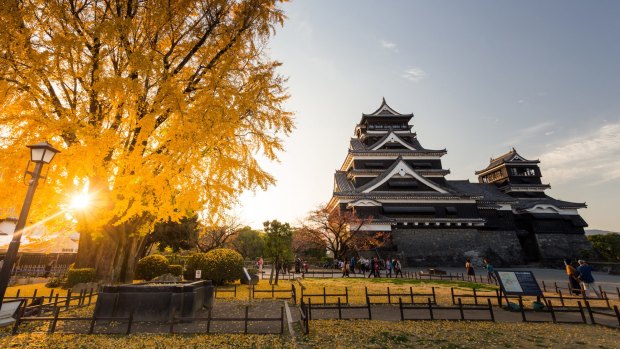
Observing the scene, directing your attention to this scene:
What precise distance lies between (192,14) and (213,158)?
18.2 ft

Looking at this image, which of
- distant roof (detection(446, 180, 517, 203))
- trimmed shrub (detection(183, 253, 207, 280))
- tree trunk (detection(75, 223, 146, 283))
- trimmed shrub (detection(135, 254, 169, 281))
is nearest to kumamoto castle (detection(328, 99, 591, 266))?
distant roof (detection(446, 180, 517, 203))

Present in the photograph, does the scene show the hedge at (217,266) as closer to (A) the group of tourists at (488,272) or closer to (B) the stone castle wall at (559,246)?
(A) the group of tourists at (488,272)

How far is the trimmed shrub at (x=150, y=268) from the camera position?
1744 cm

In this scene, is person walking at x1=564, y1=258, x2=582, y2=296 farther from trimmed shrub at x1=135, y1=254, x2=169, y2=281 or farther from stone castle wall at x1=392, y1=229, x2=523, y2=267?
trimmed shrub at x1=135, y1=254, x2=169, y2=281

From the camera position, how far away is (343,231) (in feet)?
102

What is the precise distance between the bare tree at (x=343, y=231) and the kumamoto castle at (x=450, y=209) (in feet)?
4.06

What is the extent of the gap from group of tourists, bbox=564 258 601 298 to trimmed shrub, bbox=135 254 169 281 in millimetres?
21386

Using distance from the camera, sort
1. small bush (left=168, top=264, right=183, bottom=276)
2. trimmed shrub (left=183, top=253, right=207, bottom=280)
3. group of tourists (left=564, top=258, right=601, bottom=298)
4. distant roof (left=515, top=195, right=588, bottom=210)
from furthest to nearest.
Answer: distant roof (left=515, top=195, right=588, bottom=210) < small bush (left=168, top=264, right=183, bottom=276) < trimmed shrub (left=183, top=253, right=207, bottom=280) < group of tourists (left=564, top=258, right=601, bottom=298)

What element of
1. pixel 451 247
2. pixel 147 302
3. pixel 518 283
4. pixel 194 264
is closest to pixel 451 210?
pixel 451 247

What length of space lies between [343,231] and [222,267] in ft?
59.2

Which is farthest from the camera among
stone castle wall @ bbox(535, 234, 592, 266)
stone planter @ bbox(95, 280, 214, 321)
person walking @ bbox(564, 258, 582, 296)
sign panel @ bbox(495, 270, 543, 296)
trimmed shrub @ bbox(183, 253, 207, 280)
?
stone castle wall @ bbox(535, 234, 592, 266)

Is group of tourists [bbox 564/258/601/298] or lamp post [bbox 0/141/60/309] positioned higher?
lamp post [bbox 0/141/60/309]

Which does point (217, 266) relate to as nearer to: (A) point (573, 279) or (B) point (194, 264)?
(B) point (194, 264)

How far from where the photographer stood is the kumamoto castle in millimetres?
30516
